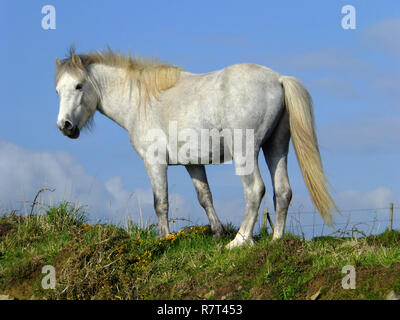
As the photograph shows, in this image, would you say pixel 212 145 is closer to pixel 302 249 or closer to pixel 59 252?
pixel 302 249

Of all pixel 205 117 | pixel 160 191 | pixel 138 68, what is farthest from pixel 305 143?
pixel 138 68

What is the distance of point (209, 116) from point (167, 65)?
176 centimetres

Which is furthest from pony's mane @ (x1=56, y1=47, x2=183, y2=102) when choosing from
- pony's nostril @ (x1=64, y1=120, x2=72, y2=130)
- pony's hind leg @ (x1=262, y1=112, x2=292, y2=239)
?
pony's hind leg @ (x1=262, y1=112, x2=292, y2=239)

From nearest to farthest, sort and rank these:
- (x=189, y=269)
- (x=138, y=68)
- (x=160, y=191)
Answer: (x=189, y=269), (x=160, y=191), (x=138, y=68)

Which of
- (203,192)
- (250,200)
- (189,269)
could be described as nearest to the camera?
(189,269)

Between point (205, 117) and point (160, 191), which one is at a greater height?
point (205, 117)

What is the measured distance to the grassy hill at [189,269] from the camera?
6.02 meters

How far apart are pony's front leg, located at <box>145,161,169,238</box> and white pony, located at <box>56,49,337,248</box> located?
16 mm

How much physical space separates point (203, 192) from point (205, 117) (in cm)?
157

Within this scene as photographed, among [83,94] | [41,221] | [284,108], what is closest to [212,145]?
[284,108]

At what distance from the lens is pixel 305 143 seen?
7742 millimetres

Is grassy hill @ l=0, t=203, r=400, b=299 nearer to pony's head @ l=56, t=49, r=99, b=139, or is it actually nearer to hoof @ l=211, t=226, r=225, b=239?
hoof @ l=211, t=226, r=225, b=239

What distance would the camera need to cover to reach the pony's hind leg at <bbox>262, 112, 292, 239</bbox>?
7.89 metres

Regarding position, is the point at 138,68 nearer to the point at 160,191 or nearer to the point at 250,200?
the point at 160,191
